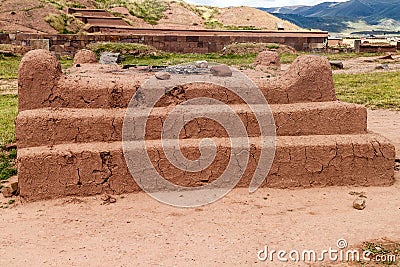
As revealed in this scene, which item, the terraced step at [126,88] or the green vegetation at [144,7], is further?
the green vegetation at [144,7]

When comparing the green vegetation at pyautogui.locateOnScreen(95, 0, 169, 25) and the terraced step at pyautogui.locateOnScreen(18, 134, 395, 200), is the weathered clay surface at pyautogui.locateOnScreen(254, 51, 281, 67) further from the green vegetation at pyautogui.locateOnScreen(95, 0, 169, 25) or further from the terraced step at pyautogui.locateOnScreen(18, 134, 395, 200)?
the green vegetation at pyautogui.locateOnScreen(95, 0, 169, 25)

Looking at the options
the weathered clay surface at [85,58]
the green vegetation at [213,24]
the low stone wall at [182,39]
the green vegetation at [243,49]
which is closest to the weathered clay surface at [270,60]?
the weathered clay surface at [85,58]

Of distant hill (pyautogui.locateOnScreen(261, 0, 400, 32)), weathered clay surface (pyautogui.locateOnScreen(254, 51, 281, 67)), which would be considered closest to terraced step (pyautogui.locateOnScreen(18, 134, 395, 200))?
weathered clay surface (pyautogui.locateOnScreen(254, 51, 281, 67))

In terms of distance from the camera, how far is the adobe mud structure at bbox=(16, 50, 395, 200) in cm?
405

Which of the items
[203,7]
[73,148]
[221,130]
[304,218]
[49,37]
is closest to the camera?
[304,218]

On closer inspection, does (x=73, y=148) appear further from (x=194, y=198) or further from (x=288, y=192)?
(x=288, y=192)

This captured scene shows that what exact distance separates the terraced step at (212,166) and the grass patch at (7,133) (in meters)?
Answer: 0.90

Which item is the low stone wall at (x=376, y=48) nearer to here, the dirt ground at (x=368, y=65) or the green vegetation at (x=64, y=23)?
the dirt ground at (x=368, y=65)

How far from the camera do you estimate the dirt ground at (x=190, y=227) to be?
3.15 meters

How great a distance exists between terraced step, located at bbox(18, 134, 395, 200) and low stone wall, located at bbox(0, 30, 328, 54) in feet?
40.1

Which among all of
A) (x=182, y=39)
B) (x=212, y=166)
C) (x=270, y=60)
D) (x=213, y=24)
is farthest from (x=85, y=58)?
(x=213, y=24)

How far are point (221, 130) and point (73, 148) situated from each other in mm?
1254

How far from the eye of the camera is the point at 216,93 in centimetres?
444

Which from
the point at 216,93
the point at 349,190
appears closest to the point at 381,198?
the point at 349,190
